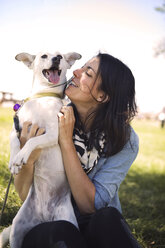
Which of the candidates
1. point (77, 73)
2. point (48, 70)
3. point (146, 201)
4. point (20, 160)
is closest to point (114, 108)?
point (77, 73)

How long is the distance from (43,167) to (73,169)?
223 millimetres

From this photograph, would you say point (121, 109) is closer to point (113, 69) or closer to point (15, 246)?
point (113, 69)

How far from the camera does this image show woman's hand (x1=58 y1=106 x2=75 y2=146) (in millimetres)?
2100

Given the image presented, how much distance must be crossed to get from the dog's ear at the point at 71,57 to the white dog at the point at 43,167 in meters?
0.28

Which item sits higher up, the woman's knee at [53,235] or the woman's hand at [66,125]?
the woman's hand at [66,125]

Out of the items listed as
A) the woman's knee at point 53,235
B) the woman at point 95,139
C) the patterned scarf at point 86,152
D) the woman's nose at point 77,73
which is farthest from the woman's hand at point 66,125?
the woman's knee at point 53,235

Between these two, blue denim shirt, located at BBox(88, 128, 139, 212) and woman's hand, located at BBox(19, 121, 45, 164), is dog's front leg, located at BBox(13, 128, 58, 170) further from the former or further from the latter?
blue denim shirt, located at BBox(88, 128, 139, 212)

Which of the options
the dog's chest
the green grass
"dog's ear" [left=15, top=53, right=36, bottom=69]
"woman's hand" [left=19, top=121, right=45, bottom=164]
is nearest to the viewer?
"woman's hand" [left=19, top=121, right=45, bottom=164]

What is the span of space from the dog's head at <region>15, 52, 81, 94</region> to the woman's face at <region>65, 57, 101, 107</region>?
13 centimetres

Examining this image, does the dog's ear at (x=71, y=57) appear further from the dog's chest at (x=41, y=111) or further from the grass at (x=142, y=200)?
the grass at (x=142, y=200)

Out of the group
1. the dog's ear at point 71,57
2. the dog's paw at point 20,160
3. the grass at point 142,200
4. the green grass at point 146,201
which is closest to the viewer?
the dog's paw at point 20,160

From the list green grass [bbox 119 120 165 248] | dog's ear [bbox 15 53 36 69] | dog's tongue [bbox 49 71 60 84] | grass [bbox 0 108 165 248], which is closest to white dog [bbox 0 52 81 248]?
dog's tongue [bbox 49 71 60 84]

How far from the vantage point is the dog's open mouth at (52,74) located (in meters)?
2.35

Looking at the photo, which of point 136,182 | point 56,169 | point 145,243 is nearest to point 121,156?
point 56,169
